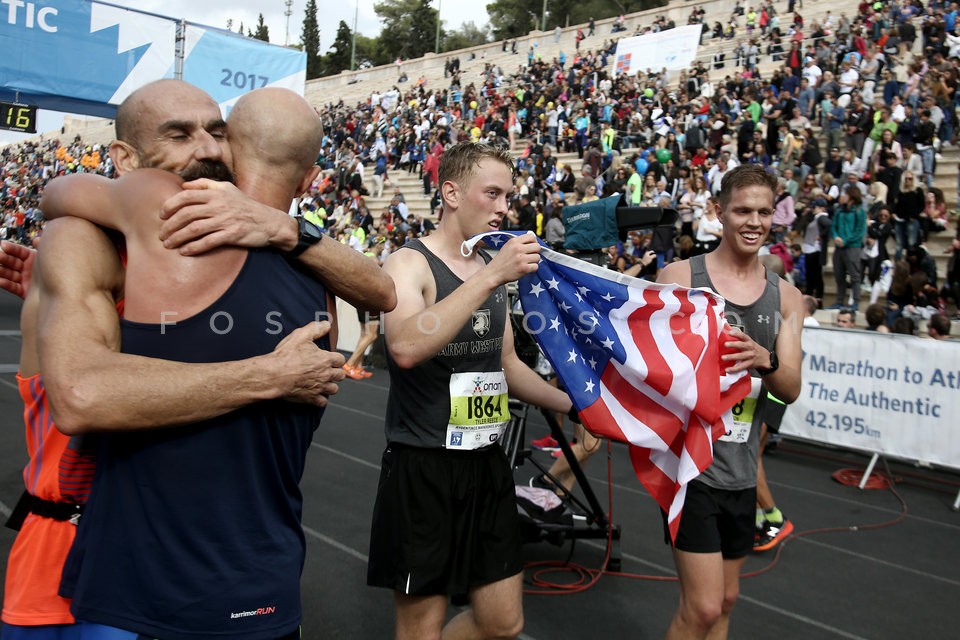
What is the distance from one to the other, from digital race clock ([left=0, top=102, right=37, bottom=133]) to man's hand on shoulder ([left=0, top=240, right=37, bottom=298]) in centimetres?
916

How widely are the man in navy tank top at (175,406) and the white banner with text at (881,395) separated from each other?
6927 millimetres

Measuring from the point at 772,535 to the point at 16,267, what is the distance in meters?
5.04

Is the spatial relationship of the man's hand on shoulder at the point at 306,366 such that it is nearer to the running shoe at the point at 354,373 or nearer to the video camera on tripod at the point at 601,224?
the video camera on tripod at the point at 601,224

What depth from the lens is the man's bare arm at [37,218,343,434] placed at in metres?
1.49

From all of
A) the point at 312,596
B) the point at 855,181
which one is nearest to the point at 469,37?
the point at 855,181

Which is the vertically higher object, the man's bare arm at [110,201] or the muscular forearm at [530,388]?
the man's bare arm at [110,201]

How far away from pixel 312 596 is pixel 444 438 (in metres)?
1.86

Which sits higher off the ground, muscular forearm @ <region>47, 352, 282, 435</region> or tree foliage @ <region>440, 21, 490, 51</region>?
tree foliage @ <region>440, 21, 490, 51</region>

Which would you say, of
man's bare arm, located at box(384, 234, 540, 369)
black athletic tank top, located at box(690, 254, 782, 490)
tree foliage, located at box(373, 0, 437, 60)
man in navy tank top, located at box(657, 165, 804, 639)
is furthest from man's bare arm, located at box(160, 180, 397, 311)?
tree foliage, located at box(373, 0, 437, 60)

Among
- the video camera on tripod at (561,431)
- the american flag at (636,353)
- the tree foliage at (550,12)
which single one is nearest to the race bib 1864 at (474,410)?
the american flag at (636,353)

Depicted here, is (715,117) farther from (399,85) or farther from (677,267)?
(399,85)

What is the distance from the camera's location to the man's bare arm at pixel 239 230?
155 centimetres

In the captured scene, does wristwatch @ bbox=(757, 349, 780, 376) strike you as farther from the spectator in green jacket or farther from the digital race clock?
the digital race clock

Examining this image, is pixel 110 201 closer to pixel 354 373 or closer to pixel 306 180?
pixel 306 180
